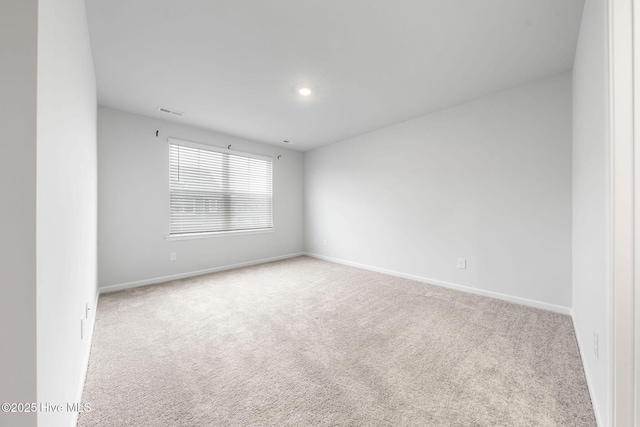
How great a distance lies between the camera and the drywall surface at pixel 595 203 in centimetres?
113

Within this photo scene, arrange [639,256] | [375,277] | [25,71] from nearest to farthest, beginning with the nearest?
[25,71]
[639,256]
[375,277]

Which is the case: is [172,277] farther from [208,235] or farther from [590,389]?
[590,389]

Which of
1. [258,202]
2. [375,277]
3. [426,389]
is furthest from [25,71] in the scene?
[258,202]

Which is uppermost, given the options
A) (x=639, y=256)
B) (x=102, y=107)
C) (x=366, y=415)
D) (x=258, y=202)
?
(x=102, y=107)

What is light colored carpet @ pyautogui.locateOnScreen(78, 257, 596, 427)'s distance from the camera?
51.5 inches

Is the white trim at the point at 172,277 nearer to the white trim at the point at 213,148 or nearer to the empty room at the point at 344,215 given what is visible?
the empty room at the point at 344,215

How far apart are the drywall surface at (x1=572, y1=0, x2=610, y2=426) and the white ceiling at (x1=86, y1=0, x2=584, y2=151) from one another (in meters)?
0.48

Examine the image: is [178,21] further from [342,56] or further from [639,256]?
[639,256]

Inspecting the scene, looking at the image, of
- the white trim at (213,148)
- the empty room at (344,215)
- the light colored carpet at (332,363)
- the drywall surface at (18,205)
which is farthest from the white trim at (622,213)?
the white trim at (213,148)

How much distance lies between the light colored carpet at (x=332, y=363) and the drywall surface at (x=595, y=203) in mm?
A: 248

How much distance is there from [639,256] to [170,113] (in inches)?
171

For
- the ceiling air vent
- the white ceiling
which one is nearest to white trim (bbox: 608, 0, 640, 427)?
the white ceiling

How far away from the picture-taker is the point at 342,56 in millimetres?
2154

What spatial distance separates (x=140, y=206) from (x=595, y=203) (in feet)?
14.9
